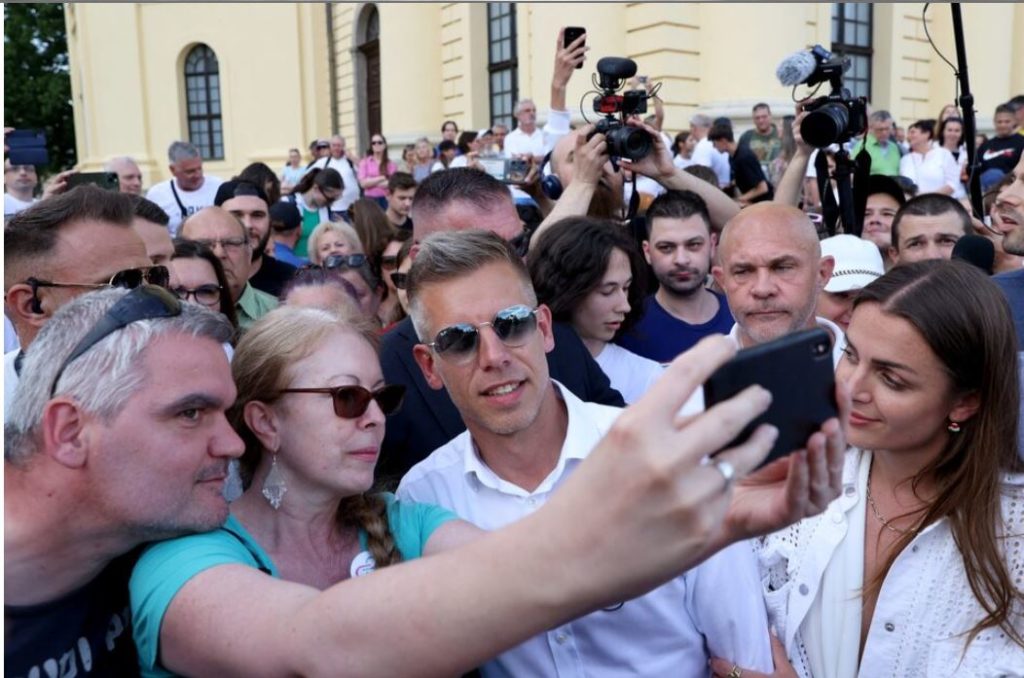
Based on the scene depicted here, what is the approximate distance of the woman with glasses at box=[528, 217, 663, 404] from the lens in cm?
354

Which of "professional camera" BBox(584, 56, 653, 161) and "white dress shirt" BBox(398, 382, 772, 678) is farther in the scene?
"professional camera" BBox(584, 56, 653, 161)

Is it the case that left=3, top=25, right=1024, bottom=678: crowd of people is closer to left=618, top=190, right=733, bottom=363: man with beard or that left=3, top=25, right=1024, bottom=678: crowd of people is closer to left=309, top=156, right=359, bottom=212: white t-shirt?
left=618, top=190, right=733, bottom=363: man with beard

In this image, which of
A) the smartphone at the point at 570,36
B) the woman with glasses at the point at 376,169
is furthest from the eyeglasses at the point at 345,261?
the woman with glasses at the point at 376,169

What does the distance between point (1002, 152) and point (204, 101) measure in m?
20.1

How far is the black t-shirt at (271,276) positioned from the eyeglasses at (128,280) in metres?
2.12

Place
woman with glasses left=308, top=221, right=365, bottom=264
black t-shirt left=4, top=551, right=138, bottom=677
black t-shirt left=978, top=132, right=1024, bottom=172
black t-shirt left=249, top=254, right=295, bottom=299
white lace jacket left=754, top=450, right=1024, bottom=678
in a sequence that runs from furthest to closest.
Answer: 1. black t-shirt left=978, top=132, right=1024, bottom=172
2. woman with glasses left=308, top=221, right=365, bottom=264
3. black t-shirt left=249, top=254, right=295, bottom=299
4. white lace jacket left=754, top=450, right=1024, bottom=678
5. black t-shirt left=4, top=551, right=138, bottom=677

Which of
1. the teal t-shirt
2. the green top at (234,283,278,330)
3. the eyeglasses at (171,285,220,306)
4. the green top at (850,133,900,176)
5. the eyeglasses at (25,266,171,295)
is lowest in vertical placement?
the teal t-shirt

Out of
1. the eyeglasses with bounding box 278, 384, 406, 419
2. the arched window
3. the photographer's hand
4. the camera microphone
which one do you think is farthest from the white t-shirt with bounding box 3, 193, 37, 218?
the arched window

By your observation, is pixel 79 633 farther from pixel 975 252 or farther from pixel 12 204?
pixel 12 204

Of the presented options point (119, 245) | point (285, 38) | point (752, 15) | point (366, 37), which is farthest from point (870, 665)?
point (285, 38)

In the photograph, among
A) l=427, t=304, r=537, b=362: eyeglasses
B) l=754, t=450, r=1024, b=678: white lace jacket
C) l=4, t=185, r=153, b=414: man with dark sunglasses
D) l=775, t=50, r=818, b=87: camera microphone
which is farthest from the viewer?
l=775, t=50, r=818, b=87: camera microphone

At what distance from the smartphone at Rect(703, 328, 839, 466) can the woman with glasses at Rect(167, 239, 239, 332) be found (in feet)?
9.31

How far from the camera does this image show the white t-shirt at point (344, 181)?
1000 centimetres

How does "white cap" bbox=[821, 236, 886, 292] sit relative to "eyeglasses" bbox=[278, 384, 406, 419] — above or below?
above
